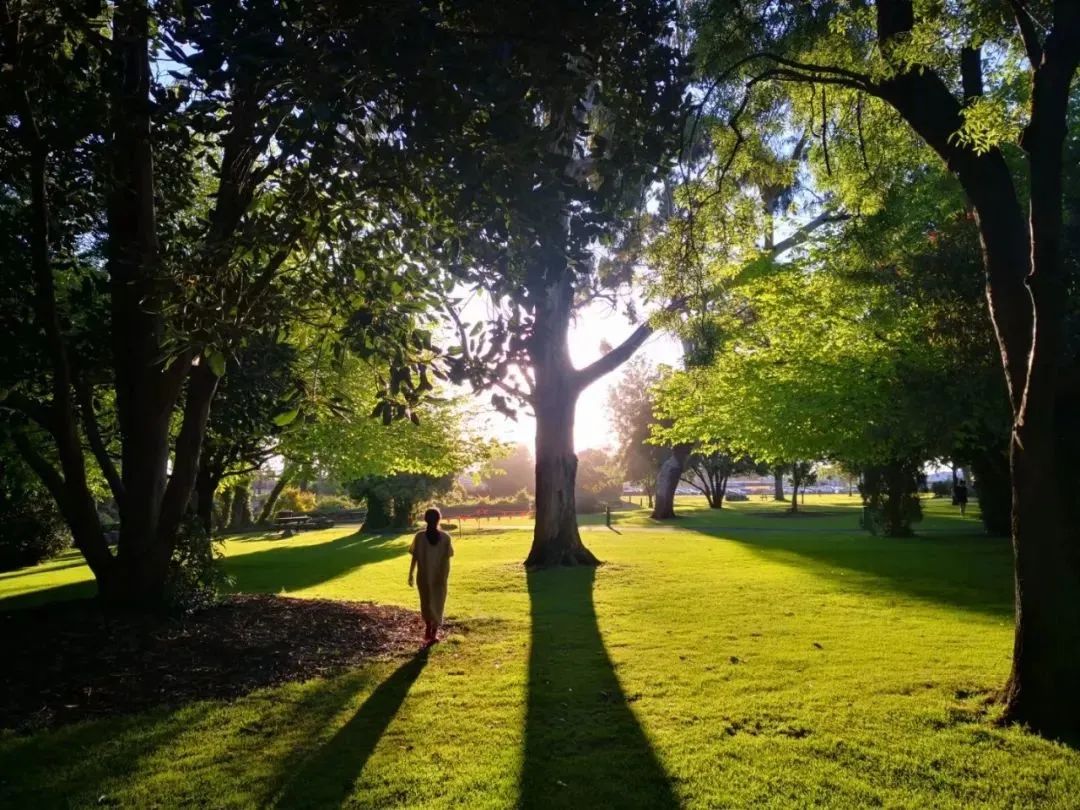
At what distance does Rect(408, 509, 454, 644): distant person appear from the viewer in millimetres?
9617

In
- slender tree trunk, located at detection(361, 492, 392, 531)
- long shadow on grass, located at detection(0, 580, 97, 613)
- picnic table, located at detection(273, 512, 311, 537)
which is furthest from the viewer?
picnic table, located at detection(273, 512, 311, 537)

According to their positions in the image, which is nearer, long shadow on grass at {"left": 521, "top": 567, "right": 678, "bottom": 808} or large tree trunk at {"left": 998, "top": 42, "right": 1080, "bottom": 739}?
long shadow on grass at {"left": 521, "top": 567, "right": 678, "bottom": 808}

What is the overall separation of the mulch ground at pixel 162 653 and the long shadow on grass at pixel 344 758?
1.32 metres

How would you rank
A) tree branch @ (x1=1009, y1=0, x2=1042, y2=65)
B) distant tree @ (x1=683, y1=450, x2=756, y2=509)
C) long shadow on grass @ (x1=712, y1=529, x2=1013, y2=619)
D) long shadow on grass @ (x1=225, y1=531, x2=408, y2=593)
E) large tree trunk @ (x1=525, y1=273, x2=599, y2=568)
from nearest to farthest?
tree branch @ (x1=1009, y1=0, x2=1042, y2=65), long shadow on grass @ (x1=712, y1=529, x2=1013, y2=619), long shadow on grass @ (x1=225, y1=531, x2=408, y2=593), large tree trunk @ (x1=525, y1=273, x2=599, y2=568), distant tree @ (x1=683, y1=450, x2=756, y2=509)

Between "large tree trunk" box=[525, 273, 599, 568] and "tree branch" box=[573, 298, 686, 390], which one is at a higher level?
"tree branch" box=[573, 298, 686, 390]

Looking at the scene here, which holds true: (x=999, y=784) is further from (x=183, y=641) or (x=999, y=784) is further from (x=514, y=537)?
(x=514, y=537)

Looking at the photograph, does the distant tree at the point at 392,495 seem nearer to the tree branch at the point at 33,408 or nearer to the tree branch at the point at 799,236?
the tree branch at the point at 799,236

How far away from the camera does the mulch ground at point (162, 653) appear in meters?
6.98

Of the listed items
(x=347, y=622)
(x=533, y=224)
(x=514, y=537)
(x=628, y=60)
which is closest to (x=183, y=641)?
(x=347, y=622)

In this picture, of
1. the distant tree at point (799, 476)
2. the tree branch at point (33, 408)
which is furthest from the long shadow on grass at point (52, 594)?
the distant tree at point (799, 476)

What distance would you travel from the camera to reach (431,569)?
31.7 ft

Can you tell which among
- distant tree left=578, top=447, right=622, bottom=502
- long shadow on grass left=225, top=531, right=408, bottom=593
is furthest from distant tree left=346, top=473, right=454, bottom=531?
distant tree left=578, top=447, right=622, bottom=502

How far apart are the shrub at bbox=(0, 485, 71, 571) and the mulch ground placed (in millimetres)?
19053

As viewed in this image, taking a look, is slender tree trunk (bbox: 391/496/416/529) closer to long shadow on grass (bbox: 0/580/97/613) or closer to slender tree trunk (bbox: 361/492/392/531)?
slender tree trunk (bbox: 361/492/392/531)
